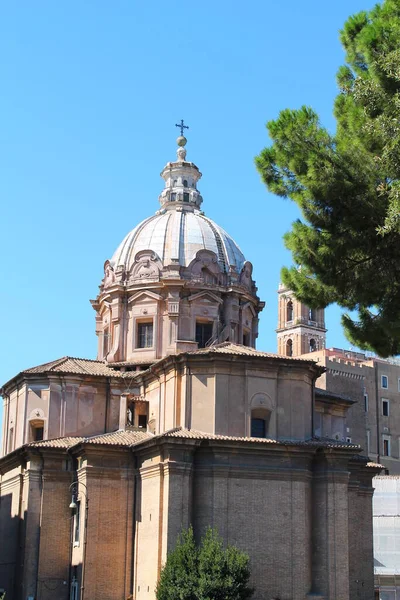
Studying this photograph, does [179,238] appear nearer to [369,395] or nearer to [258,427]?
[258,427]

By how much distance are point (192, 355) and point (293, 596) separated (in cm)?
895

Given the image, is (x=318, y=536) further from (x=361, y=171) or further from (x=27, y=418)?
(x=361, y=171)

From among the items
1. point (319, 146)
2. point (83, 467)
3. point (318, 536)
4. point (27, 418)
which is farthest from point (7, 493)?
point (319, 146)

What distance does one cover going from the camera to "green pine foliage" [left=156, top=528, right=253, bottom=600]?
3103 centimetres

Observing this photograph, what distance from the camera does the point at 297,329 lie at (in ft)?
303

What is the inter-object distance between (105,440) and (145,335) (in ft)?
23.4

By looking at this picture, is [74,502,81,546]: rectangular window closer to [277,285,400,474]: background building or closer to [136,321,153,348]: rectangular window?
[136,321,153,348]: rectangular window

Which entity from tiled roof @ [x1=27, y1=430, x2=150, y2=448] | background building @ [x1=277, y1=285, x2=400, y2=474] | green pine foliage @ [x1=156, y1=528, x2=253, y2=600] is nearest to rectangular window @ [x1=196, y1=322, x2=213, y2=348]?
tiled roof @ [x1=27, y1=430, x2=150, y2=448]

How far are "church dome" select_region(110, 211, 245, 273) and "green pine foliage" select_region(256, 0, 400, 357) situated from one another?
2157 centimetres

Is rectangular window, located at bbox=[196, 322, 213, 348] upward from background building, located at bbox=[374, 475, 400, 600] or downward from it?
upward

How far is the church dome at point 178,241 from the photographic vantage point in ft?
145

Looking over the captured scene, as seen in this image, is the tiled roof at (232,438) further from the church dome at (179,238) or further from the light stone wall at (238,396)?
the church dome at (179,238)

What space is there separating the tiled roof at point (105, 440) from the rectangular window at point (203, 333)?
546 cm

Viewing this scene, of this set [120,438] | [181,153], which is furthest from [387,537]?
[181,153]
